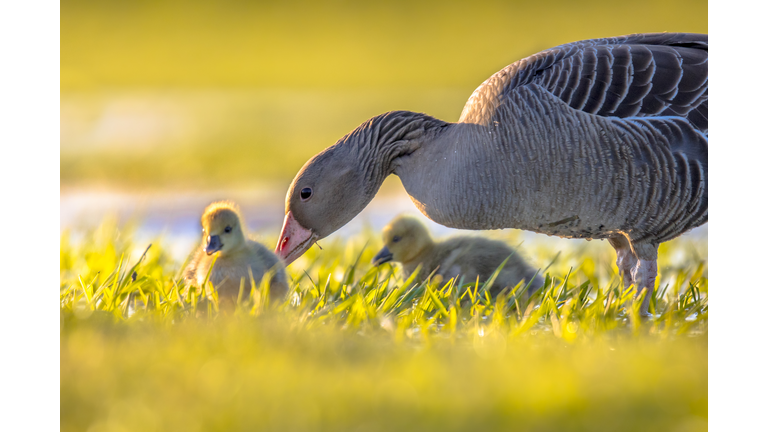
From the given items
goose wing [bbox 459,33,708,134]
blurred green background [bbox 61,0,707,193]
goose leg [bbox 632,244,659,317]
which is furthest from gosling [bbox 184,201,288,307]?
goose leg [bbox 632,244,659,317]

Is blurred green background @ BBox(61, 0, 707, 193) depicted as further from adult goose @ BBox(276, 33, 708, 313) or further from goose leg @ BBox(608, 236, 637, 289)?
goose leg @ BBox(608, 236, 637, 289)

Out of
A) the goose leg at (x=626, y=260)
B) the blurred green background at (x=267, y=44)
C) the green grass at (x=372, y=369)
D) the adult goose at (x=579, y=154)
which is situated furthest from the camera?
the goose leg at (x=626, y=260)

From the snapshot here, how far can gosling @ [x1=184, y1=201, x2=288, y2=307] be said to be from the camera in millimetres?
4027

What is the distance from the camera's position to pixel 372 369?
272cm

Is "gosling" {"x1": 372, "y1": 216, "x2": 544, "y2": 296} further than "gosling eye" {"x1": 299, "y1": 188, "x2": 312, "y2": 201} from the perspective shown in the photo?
Yes

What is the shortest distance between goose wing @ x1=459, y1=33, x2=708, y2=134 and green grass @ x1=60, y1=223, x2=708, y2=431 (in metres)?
1.15

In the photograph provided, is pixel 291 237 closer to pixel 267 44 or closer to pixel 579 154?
pixel 267 44

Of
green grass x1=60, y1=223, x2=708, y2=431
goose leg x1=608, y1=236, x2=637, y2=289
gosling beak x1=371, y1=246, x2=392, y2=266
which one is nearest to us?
green grass x1=60, y1=223, x2=708, y2=431

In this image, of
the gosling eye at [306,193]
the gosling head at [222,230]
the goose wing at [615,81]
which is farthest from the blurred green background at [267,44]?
the gosling head at [222,230]

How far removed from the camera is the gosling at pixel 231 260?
4.03 metres

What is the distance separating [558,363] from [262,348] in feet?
4.04

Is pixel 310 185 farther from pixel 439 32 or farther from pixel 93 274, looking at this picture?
pixel 93 274

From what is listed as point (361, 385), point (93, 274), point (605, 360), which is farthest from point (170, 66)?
point (605, 360)

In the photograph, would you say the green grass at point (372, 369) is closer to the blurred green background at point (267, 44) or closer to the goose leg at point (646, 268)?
the goose leg at point (646, 268)
